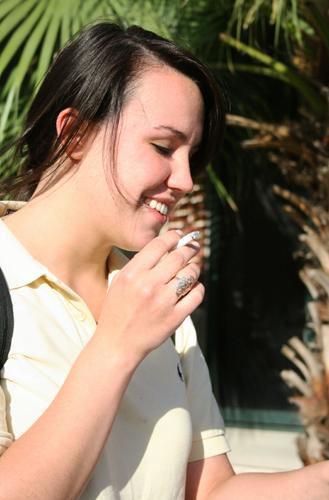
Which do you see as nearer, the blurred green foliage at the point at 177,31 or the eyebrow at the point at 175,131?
the eyebrow at the point at 175,131

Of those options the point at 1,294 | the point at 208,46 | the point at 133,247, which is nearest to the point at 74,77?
the point at 133,247

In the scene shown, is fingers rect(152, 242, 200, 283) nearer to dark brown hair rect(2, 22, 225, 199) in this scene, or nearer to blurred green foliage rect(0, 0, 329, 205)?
dark brown hair rect(2, 22, 225, 199)

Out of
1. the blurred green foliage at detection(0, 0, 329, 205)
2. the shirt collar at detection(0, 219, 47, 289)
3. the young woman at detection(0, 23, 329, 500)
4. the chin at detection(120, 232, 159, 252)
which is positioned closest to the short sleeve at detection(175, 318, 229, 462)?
the young woman at detection(0, 23, 329, 500)

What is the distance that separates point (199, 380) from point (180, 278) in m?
0.35

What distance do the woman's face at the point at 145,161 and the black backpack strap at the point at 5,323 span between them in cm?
23

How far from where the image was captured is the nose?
4.58 ft

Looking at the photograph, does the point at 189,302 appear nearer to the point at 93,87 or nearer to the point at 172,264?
the point at 172,264

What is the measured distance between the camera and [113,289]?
1201 millimetres

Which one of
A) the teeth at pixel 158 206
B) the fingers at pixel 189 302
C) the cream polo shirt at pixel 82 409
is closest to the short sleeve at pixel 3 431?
the cream polo shirt at pixel 82 409

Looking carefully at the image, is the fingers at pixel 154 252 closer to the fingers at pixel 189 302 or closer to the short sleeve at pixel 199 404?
the fingers at pixel 189 302

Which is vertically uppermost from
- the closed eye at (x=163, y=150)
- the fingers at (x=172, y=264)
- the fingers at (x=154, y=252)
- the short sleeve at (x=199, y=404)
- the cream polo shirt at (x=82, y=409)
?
the closed eye at (x=163, y=150)

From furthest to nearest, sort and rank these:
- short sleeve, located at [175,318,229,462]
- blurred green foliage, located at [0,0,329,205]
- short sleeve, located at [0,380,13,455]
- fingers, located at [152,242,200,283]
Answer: blurred green foliage, located at [0,0,329,205] → short sleeve, located at [175,318,229,462] → fingers, located at [152,242,200,283] → short sleeve, located at [0,380,13,455]

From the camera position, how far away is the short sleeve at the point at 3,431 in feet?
3.60

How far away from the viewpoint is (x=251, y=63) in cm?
412
